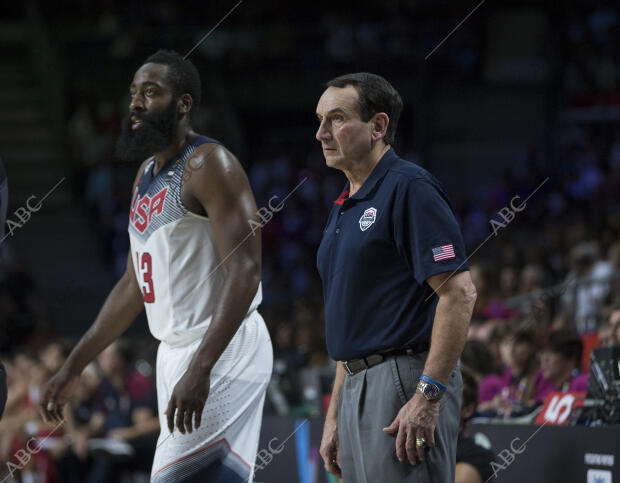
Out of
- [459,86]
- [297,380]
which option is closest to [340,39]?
[459,86]

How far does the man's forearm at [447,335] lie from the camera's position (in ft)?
9.52

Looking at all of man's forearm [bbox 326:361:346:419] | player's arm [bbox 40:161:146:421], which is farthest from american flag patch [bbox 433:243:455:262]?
player's arm [bbox 40:161:146:421]

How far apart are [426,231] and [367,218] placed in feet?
0.77

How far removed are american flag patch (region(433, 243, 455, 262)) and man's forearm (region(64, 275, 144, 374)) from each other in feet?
5.21

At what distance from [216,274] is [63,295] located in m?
10.9

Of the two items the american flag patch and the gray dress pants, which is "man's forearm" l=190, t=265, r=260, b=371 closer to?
the gray dress pants

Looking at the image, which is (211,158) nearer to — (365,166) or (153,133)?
(153,133)

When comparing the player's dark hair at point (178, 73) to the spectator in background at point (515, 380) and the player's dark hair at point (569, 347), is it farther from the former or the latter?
the player's dark hair at point (569, 347)

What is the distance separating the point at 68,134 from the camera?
55.4 feet

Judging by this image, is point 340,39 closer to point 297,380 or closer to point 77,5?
point 77,5

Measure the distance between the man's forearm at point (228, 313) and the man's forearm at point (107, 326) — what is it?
75cm

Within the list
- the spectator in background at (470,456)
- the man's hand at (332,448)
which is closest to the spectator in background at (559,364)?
the spectator in background at (470,456)

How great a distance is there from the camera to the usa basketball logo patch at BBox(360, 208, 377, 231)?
3.14 meters

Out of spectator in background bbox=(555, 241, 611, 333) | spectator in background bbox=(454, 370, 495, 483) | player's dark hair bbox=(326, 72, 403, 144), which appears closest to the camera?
player's dark hair bbox=(326, 72, 403, 144)
